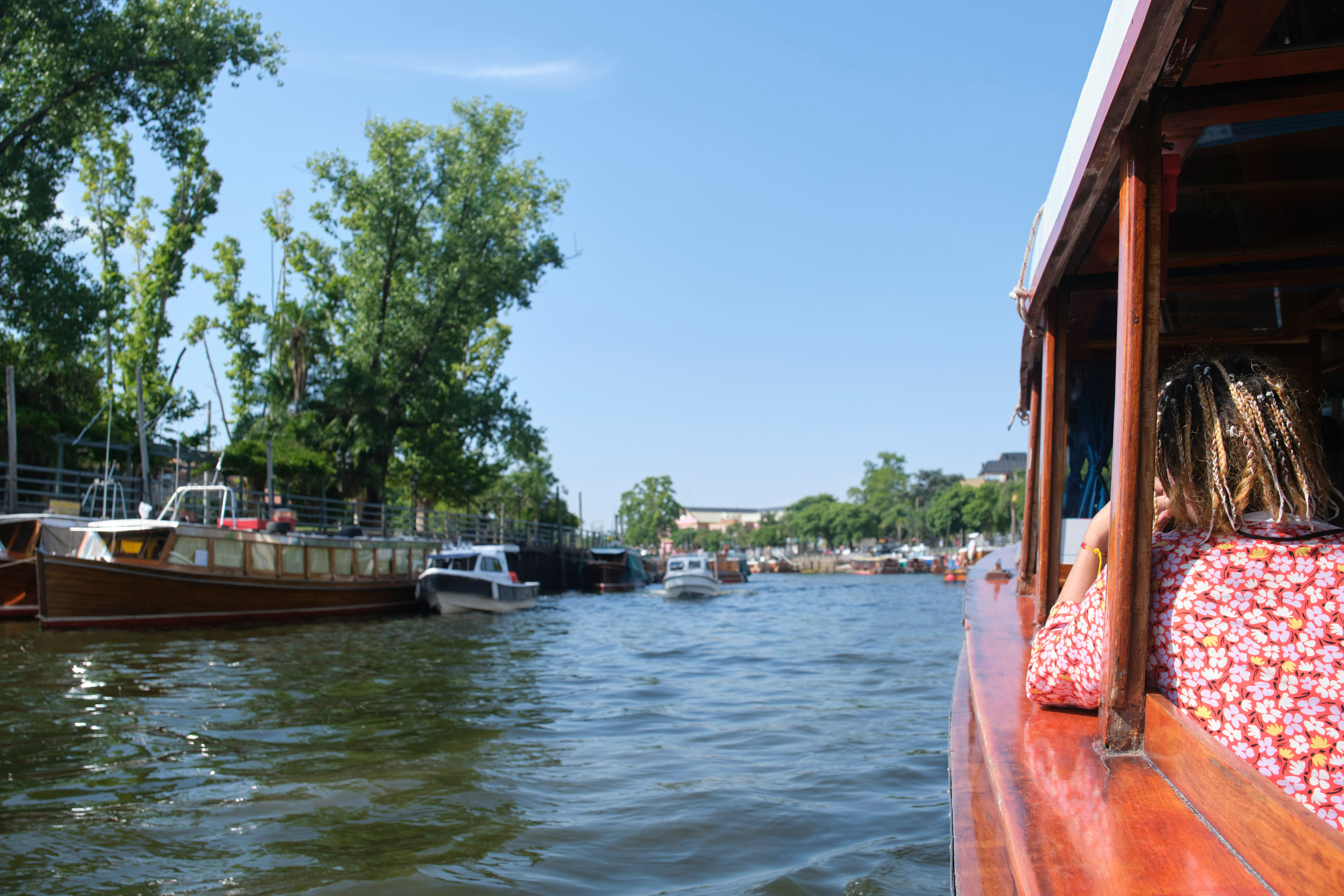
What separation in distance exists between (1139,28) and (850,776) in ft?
18.5

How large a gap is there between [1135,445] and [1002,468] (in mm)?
136139

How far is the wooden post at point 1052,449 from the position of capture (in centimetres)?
420

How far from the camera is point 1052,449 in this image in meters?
4.41

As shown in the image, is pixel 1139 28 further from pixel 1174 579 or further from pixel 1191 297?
pixel 1191 297

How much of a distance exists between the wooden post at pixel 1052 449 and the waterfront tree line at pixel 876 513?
281 ft

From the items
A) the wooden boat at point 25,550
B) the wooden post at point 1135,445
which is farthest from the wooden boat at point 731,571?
the wooden post at point 1135,445

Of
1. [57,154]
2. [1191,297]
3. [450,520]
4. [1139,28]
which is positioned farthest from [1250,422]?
[450,520]

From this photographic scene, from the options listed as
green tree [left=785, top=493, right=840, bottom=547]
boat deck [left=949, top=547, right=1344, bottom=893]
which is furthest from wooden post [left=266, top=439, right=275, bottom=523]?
green tree [left=785, top=493, right=840, bottom=547]

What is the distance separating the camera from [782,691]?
10.7m

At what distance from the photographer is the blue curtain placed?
5988mm

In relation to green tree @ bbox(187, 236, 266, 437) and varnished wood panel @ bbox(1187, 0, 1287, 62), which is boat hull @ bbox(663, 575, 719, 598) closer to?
green tree @ bbox(187, 236, 266, 437)

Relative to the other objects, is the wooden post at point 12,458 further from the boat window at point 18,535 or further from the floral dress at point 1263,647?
the floral dress at point 1263,647

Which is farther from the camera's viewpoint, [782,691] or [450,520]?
[450,520]

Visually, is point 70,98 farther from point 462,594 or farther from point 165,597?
point 462,594
